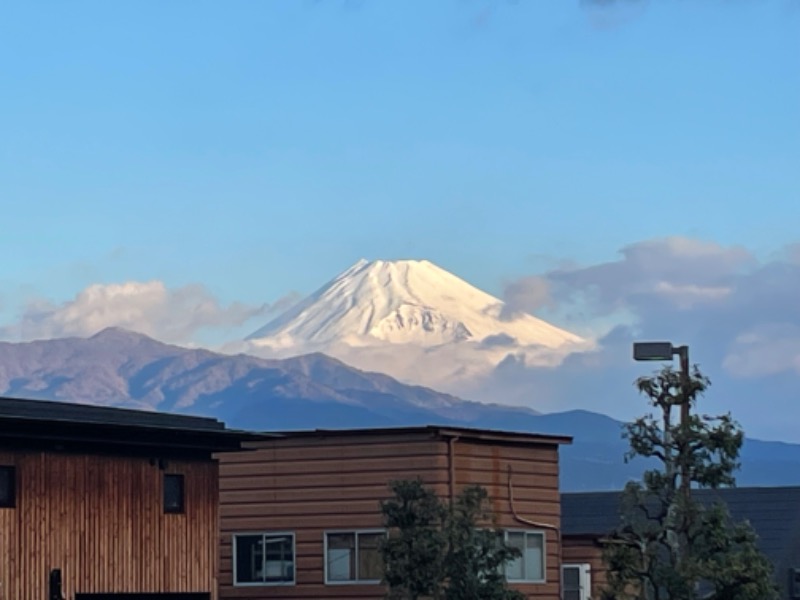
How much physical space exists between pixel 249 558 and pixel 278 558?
36.7 inches

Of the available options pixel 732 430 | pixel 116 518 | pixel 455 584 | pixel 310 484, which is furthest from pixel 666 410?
pixel 310 484

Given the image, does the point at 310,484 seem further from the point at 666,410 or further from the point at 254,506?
the point at 666,410

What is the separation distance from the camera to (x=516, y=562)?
49312 millimetres

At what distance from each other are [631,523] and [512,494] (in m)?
15.5

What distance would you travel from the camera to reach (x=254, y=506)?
50.0 meters

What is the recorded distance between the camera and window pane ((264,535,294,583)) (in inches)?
1937

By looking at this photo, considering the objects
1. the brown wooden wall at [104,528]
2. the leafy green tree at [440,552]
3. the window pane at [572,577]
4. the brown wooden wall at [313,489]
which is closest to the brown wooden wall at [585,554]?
the window pane at [572,577]

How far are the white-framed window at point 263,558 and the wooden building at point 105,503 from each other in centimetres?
501

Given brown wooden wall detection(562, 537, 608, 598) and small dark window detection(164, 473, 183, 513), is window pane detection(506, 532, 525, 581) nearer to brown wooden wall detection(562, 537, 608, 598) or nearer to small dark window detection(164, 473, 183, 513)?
brown wooden wall detection(562, 537, 608, 598)

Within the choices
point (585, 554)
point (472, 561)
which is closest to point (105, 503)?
point (472, 561)

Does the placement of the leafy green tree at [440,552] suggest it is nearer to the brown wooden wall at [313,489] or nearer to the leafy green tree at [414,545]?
the leafy green tree at [414,545]

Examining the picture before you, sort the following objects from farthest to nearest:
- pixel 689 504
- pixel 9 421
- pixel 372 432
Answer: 1. pixel 372 432
2. pixel 9 421
3. pixel 689 504

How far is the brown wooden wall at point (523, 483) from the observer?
48.3m

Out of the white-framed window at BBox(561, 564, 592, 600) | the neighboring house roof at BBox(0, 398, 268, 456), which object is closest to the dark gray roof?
the neighboring house roof at BBox(0, 398, 268, 456)
